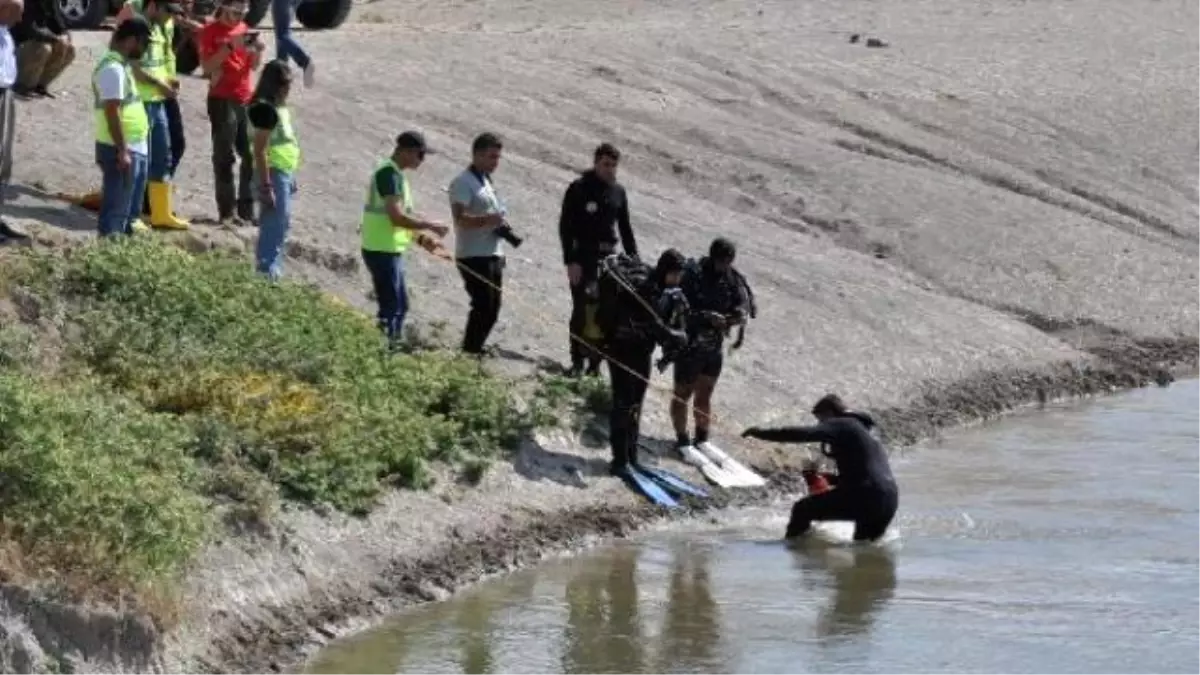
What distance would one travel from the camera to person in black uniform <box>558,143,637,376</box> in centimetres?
1894

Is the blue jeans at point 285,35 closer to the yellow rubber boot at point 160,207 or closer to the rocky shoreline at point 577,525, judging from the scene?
the yellow rubber boot at point 160,207

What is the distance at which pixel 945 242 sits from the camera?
27.8m

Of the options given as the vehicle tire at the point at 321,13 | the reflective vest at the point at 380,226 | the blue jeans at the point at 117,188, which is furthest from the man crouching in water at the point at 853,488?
the vehicle tire at the point at 321,13

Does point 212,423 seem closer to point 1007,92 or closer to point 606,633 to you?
point 606,633

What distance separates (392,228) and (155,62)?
2113 millimetres

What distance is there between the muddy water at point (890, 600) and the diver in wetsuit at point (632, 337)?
2.65 feet

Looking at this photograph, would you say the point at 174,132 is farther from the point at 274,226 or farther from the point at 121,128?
the point at 121,128

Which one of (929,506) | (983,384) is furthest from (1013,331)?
(929,506)

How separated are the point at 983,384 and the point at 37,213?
8.39m

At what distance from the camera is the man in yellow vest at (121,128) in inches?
689

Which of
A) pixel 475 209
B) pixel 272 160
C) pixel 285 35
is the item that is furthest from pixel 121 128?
pixel 285 35

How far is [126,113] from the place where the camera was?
17703 millimetres

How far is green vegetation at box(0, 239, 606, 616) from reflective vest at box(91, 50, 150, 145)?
67 cm

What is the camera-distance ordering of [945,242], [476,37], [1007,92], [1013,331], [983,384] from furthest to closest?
[1007,92]
[476,37]
[945,242]
[1013,331]
[983,384]
